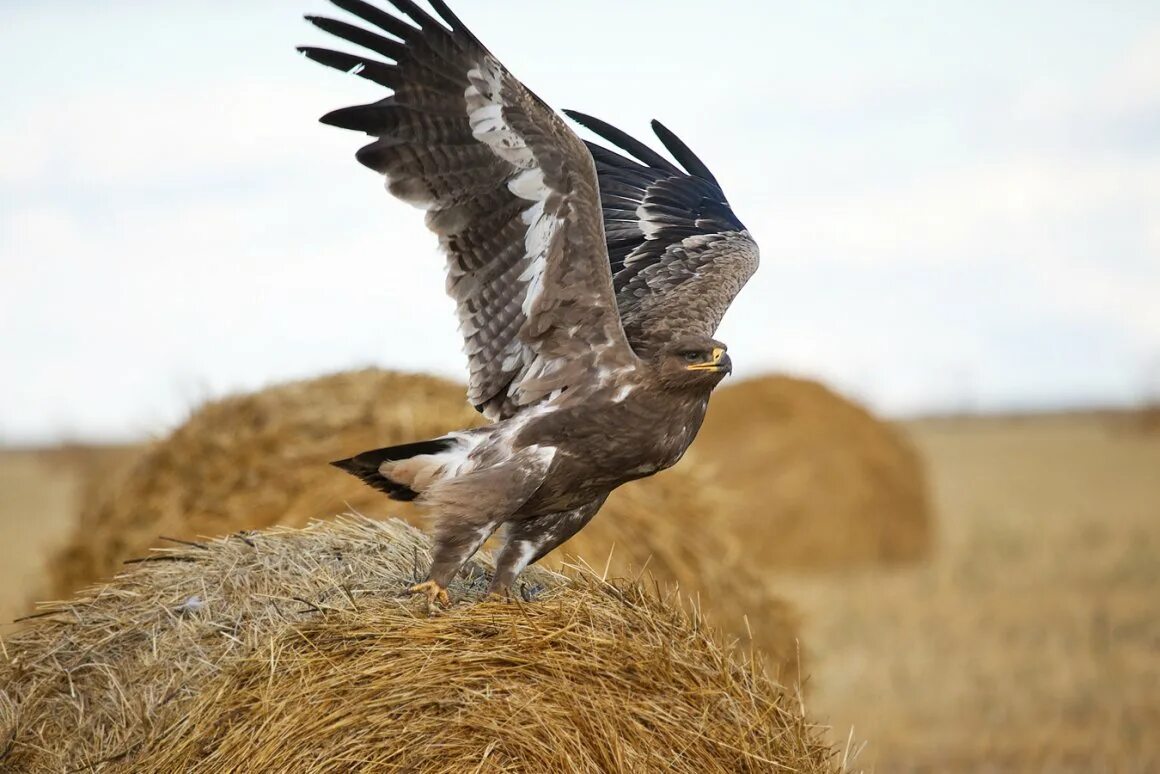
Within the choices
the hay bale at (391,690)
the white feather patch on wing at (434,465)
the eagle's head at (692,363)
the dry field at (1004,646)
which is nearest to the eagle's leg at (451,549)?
the hay bale at (391,690)

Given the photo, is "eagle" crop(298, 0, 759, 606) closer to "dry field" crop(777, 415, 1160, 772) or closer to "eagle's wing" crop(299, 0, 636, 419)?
"eagle's wing" crop(299, 0, 636, 419)

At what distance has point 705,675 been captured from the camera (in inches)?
181

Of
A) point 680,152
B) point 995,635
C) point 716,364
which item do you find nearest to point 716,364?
point 716,364

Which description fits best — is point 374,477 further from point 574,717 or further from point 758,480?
point 758,480

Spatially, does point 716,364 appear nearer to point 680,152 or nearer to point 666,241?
point 666,241

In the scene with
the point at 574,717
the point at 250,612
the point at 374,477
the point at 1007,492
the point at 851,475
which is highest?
the point at 374,477

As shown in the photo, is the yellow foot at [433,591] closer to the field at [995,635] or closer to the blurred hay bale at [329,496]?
the field at [995,635]

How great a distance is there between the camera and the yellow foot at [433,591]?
15.2 ft

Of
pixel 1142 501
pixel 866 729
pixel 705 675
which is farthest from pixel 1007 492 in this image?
pixel 705 675

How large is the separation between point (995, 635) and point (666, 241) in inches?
310

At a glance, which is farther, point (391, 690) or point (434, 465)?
point (434, 465)

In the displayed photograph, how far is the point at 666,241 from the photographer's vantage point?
6395mm

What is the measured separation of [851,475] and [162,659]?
1398 centimetres

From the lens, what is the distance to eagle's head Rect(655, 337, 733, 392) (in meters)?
4.82
